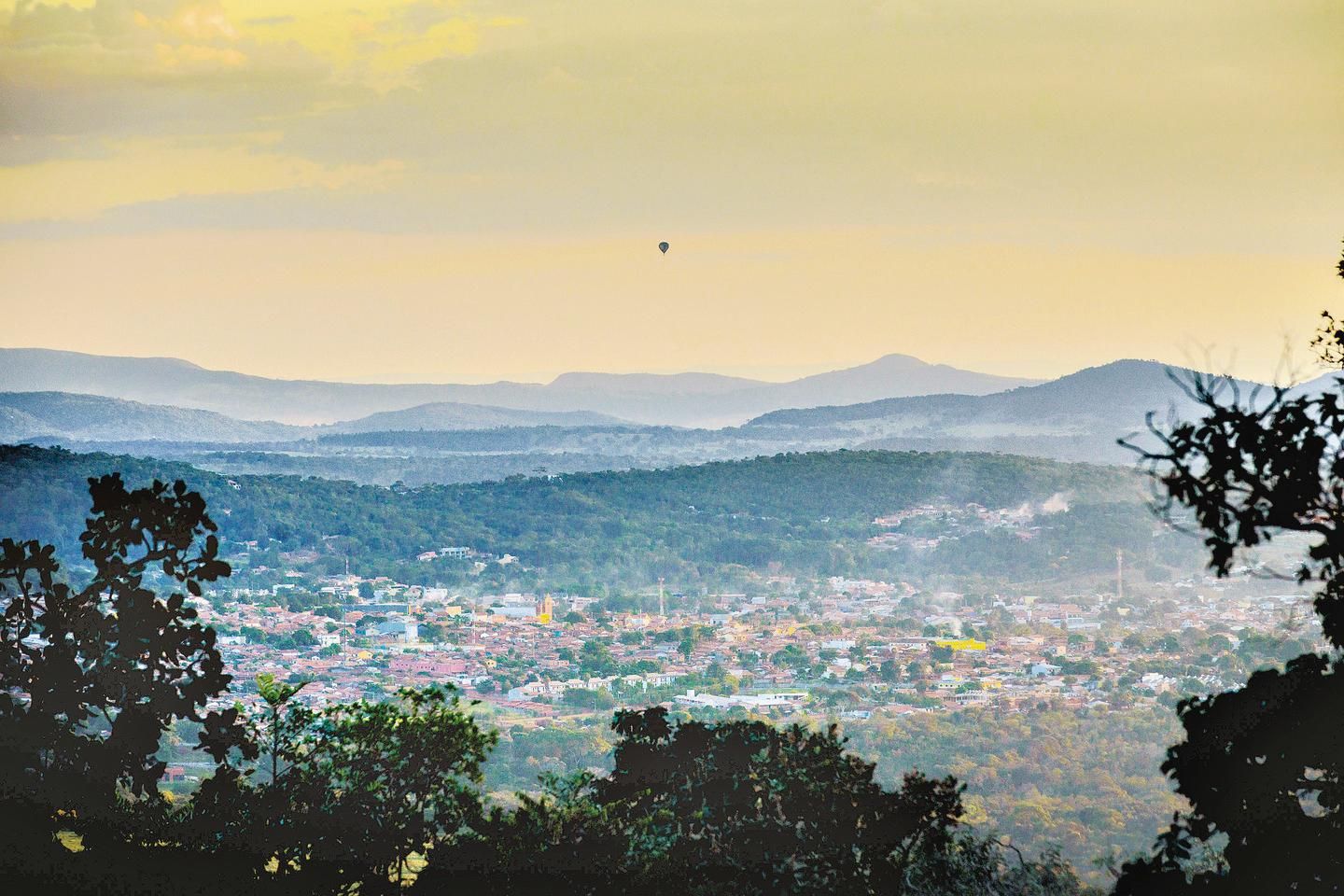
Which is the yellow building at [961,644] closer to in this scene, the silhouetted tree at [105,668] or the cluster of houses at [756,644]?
the cluster of houses at [756,644]

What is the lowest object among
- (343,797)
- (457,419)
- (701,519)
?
(701,519)

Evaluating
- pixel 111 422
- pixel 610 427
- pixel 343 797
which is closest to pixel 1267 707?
pixel 343 797

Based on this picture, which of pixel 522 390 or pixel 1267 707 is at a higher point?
pixel 522 390

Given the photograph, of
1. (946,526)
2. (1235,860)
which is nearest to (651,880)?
(1235,860)

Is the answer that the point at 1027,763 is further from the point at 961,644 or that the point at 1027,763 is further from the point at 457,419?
the point at 457,419

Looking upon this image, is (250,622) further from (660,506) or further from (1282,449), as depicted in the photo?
(1282,449)

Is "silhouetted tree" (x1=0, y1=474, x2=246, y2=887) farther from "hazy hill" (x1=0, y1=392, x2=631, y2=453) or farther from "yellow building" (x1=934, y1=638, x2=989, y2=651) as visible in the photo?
"hazy hill" (x1=0, y1=392, x2=631, y2=453)

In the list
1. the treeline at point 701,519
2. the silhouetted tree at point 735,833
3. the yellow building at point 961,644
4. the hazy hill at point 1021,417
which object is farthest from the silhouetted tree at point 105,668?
the hazy hill at point 1021,417
